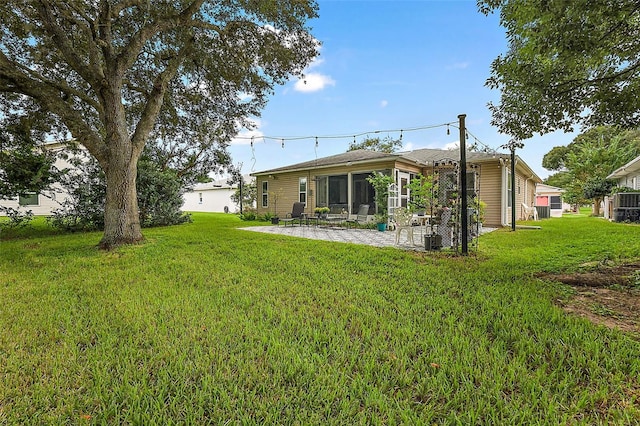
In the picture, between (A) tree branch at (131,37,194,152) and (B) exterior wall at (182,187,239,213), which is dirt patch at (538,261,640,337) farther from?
(B) exterior wall at (182,187,239,213)

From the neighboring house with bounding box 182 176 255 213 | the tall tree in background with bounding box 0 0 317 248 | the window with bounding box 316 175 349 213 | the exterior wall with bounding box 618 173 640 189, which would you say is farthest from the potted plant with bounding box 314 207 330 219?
the neighboring house with bounding box 182 176 255 213

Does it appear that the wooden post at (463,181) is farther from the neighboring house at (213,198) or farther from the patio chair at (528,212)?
the neighboring house at (213,198)

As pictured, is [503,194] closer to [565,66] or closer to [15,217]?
[565,66]

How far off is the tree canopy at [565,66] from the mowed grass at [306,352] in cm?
258

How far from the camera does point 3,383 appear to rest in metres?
1.86

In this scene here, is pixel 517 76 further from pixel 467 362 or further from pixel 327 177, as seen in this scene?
pixel 327 177

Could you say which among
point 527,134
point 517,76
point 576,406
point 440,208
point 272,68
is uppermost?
point 272,68

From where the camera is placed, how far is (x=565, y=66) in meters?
3.96

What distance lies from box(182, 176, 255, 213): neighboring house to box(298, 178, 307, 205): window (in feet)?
46.3

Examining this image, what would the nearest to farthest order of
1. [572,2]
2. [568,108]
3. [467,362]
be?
[467,362]
[572,2]
[568,108]

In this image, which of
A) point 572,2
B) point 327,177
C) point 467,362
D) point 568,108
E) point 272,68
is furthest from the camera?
point 327,177

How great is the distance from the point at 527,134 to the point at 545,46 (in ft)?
6.02

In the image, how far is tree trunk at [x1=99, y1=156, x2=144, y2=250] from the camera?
689 cm

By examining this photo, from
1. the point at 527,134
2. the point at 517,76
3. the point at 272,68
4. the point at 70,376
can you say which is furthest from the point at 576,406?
the point at 272,68
